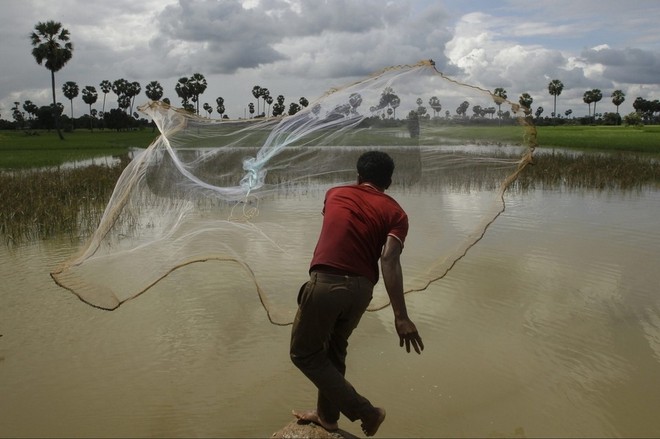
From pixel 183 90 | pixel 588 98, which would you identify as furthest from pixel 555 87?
pixel 183 90

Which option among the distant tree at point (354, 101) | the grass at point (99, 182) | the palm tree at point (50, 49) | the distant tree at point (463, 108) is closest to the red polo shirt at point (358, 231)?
the distant tree at point (354, 101)

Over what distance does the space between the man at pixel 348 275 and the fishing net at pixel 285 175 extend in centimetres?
90

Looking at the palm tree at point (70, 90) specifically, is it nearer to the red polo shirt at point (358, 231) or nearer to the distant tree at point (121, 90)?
the distant tree at point (121, 90)

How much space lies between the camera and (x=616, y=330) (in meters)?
4.75

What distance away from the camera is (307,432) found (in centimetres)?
307

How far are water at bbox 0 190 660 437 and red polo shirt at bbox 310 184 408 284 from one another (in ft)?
3.98

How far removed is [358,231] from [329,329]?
49 cm

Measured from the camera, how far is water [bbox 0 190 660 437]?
11.3 feet

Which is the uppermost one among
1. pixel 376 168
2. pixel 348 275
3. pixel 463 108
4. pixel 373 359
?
pixel 463 108

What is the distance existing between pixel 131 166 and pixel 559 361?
11.2 feet

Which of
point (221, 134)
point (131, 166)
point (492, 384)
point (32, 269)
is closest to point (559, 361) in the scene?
point (492, 384)

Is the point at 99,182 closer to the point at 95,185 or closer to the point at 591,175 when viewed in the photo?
the point at 95,185

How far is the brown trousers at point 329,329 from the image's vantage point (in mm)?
2682

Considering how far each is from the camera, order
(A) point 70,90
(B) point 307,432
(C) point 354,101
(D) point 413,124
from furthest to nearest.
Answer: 1. (A) point 70,90
2. (D) point 413,124
3. (C) point 354,101
4. (B) point 307,432
